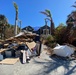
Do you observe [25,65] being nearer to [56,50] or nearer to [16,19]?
[56,50]

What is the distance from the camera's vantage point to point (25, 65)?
9672mm

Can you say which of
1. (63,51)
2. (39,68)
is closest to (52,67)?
(39,68)

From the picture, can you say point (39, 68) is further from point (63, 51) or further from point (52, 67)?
point (63, 51)

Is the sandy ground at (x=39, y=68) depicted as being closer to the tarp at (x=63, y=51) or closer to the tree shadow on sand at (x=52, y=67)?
the tree shadow on sand at (x=52, y=67)

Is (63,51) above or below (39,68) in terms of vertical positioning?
above

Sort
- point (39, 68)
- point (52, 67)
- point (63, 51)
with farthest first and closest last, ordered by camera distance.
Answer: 1. point (63, 51)
2. point (52, 67)
3. point (39, 68)

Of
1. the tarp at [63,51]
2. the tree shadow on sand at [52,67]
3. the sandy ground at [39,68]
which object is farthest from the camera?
the tarp at [63,51]

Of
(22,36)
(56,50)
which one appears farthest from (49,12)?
(56,50)

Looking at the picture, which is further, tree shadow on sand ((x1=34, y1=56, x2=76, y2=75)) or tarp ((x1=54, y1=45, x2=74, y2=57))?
tarp ((x1=54, y1=45, x2=74, y2=57))

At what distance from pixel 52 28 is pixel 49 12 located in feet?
8.99

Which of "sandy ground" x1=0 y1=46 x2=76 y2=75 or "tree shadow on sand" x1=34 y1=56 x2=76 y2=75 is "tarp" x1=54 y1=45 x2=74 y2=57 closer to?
"tree shadow on sand" x1=34 y1=56 x2=76 y2=75

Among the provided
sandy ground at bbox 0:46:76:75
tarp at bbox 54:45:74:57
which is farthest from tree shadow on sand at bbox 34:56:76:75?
tarp at bbox 54:45:74:57

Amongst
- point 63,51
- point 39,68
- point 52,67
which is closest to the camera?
point 39,68

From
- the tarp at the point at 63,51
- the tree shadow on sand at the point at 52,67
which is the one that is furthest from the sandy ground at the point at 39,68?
the tarp at the point at 63,51
